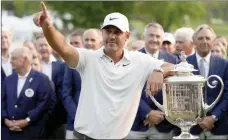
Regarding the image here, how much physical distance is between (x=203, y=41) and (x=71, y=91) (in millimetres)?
1881

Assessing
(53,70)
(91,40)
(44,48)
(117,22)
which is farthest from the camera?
(44,48)

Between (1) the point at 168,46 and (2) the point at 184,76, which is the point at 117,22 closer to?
→ (2) the point at 184,76

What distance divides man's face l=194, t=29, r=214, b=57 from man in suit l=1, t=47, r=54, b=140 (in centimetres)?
214

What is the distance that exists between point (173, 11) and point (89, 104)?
21.1 meters

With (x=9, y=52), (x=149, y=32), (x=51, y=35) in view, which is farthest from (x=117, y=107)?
(x=9, y=52)

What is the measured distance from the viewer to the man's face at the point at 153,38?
929cm

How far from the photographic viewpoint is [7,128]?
9.64m

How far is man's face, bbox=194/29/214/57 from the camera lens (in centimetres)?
898

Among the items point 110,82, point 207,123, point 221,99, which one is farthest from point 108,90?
point 221,99

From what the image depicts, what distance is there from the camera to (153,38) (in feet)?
30.7

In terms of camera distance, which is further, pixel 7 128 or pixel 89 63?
pixel 7 128

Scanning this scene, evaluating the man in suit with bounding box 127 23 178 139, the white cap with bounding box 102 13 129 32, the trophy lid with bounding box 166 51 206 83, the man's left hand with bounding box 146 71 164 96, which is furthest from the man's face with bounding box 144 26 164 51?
the trophy lid with bounding box 166 51 206 83

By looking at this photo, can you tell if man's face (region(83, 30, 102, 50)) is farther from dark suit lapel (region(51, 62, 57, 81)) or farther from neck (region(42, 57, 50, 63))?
neck (region(42, 57, 50, 63))

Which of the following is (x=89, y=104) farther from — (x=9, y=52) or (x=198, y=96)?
(x=9, y=52)
